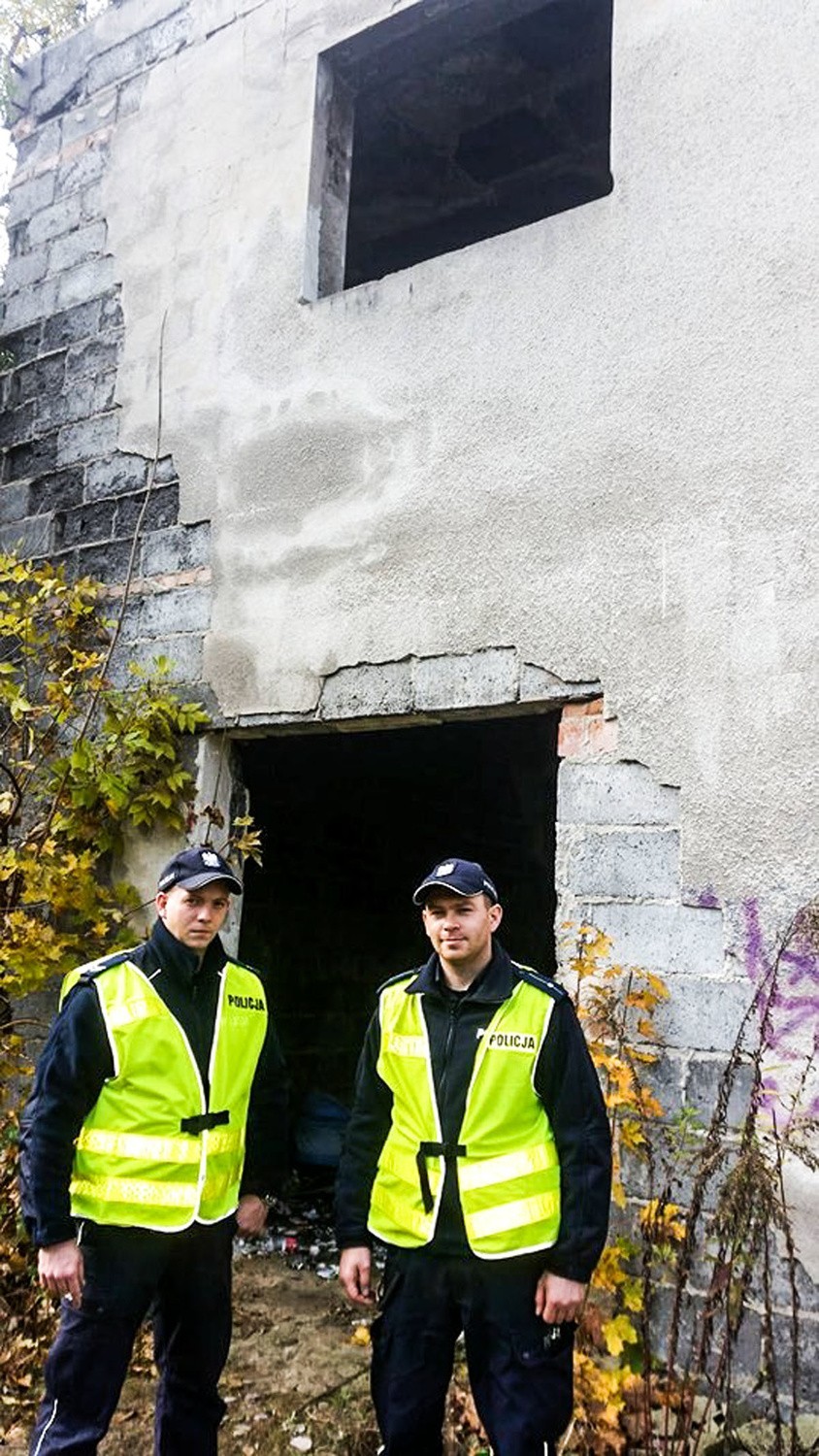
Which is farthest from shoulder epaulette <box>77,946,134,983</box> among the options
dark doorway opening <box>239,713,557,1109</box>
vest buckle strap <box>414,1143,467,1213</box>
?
dark doorway opening <box>239,713,557,1109</box>

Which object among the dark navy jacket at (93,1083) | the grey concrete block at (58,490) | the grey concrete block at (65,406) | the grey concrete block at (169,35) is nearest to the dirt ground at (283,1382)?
the dark navy jacket at (93,1083)

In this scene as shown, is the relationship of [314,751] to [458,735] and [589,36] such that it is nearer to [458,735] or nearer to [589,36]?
[458,735]

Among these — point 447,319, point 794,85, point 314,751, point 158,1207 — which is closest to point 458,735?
point 314,751

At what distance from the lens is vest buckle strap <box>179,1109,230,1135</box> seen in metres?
2.74

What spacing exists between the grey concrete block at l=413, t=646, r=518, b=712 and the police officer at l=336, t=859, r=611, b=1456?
3.89 ft

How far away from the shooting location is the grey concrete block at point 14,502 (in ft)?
18.0

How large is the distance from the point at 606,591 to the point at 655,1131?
167 centimetres

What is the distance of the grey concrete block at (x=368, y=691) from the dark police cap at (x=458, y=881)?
1317mm

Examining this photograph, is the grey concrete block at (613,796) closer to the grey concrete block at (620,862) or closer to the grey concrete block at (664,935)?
the grey concrete block at (620,862)

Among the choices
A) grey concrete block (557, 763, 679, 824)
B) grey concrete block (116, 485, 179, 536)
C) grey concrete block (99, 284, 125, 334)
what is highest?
grey concrete block (99, 284, 125, 334)

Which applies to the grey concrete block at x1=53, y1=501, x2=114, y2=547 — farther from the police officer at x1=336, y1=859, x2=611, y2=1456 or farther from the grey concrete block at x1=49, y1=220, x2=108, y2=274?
the police officer at x1=336, y1=859, x2=611, y2=1456

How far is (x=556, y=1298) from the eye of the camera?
97.4 inches

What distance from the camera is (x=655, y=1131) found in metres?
3.35

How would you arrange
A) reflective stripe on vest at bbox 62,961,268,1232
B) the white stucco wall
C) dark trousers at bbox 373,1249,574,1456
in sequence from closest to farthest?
dark trousers at bbox 373,1249,574,1456
reflective stripe on vest at bbox 62,961,268,1232
the white stucco wall
